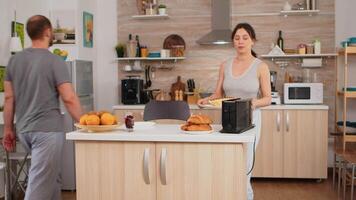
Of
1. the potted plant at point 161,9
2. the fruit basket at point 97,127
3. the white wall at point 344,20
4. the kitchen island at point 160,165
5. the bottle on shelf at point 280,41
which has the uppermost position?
the potted plant at point 161,9

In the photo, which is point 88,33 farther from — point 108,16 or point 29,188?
point 29,188

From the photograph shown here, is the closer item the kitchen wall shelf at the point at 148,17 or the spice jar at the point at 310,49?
the spice jar at the point at 310,49

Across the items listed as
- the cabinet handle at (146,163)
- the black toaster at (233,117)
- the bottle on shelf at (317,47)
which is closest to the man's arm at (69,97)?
the cabinet handle at (146,163)

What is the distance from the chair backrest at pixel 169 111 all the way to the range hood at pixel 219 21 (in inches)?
78.3

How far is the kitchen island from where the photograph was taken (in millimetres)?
2373

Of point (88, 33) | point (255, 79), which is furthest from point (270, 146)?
point (88, 33)

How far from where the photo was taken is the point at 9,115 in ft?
9.51

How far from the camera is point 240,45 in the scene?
2977mm

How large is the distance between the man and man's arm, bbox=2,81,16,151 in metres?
0.07

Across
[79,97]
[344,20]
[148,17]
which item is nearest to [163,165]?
[79,97]

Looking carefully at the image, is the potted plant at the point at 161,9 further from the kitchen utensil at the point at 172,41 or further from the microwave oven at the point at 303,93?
the microwave oven at the point at 303,93

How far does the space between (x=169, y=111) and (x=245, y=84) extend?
2.18ft

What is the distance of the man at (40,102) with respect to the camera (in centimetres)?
271

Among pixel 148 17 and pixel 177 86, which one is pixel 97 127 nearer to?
pixel 177 86
